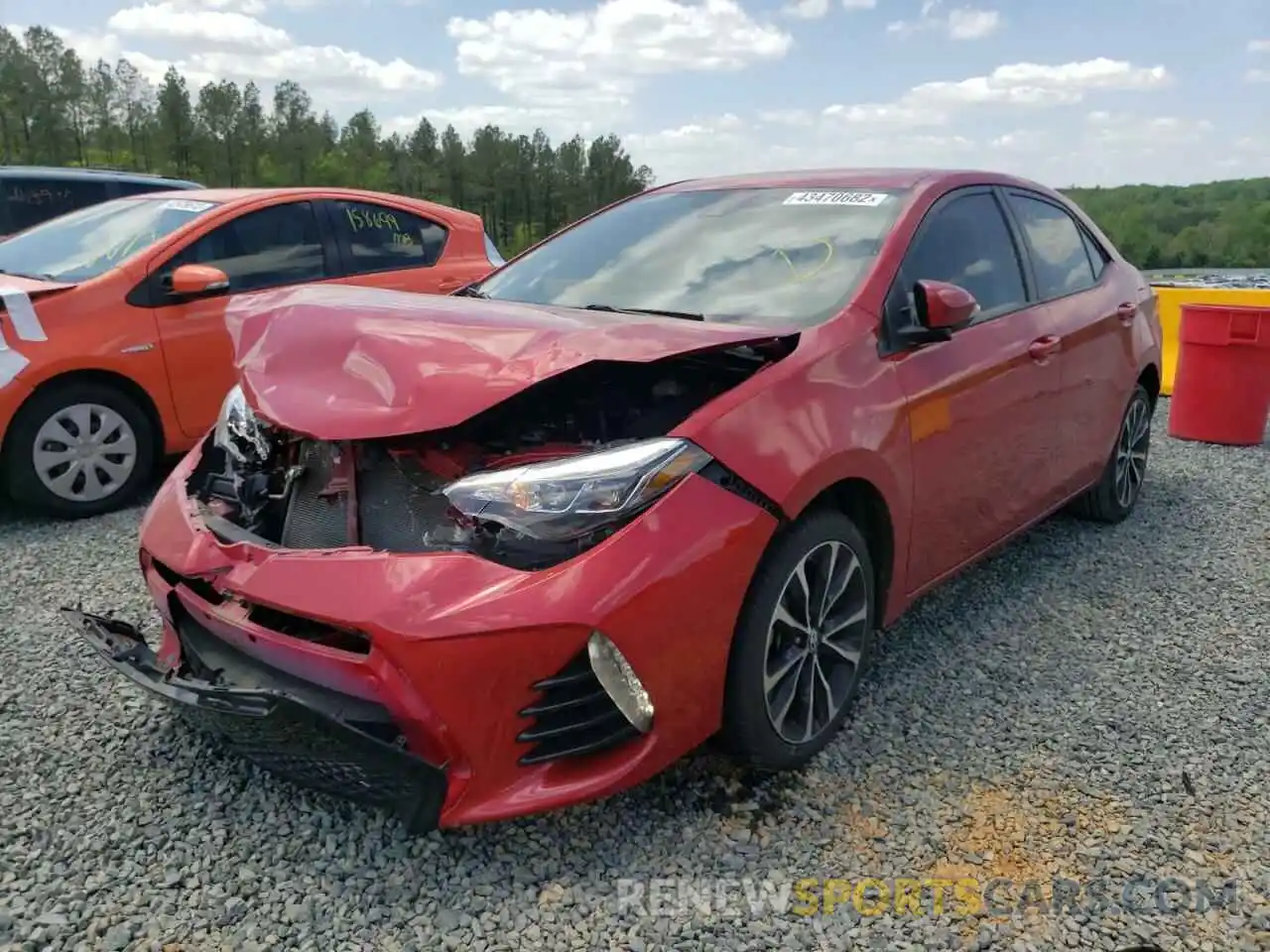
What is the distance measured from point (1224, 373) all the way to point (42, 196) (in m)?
10.1

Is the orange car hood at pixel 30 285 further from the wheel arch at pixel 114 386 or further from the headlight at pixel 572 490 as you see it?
the headlight at pixel 572 490

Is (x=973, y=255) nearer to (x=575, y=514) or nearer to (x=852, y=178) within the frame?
(x=852, y=178)

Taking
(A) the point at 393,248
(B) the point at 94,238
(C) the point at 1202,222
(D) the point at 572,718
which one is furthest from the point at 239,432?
(C) the point at 1202,222

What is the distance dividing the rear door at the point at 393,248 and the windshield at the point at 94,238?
815 mm

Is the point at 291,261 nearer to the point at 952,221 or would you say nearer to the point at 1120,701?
the point at 952,221

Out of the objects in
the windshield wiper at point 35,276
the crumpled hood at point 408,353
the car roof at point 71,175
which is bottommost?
the crumpled hood at point 408,353

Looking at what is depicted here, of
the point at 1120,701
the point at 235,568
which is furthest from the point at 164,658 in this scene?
the point at 1120,701

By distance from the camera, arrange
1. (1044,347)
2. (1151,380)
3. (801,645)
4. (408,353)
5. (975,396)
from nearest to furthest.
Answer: (408,353)
(801,645)
(975,396)
(1044,347)
(1151,380)

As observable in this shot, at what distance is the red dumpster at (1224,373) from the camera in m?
6.67

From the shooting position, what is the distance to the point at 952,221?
3549mm

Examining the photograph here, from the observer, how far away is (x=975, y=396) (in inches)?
131

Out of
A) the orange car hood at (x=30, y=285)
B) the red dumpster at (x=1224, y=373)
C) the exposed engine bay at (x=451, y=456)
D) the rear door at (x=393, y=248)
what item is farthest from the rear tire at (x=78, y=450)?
the red dumpster at (x=1224, y=373)

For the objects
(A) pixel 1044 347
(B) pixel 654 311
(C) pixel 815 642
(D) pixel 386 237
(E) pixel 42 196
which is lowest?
(C) pixel 815 642

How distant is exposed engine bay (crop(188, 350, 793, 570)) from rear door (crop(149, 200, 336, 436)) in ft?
→ 8.34
